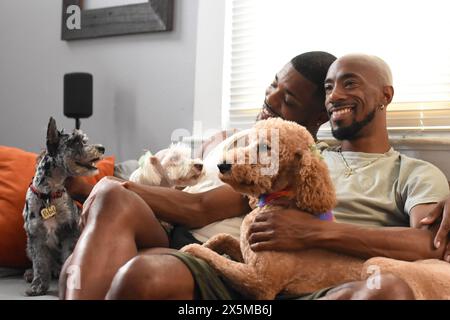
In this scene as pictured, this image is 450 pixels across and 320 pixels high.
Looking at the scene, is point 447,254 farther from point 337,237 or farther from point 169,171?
point 169,171

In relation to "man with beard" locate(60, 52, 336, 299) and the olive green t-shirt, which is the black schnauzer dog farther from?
the olive green t-shirt

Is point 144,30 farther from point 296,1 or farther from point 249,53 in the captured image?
point 296,1

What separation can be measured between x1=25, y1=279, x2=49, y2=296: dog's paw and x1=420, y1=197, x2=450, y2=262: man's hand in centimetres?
117

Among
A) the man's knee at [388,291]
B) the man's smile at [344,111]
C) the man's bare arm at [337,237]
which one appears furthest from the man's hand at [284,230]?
the man's smile at [344,111]

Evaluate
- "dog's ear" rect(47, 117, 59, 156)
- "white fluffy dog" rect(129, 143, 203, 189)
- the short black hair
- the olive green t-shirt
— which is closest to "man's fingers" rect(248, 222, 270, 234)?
the olive green t-shirt

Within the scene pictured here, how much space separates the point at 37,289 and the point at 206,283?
0.83 meters

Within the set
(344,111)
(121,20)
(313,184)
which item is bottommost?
(313,184)

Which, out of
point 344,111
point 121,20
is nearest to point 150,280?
point 344,111

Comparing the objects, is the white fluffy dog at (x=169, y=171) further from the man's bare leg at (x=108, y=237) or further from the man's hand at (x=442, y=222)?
the man's hand at (x=442, y=222)

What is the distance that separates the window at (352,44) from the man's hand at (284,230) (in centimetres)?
83

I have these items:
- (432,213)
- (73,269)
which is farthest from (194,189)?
(432,213)

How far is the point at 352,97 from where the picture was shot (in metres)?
1.51

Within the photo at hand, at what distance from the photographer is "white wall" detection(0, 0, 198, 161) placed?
94.2 inches

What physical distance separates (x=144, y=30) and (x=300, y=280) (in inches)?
66.6
